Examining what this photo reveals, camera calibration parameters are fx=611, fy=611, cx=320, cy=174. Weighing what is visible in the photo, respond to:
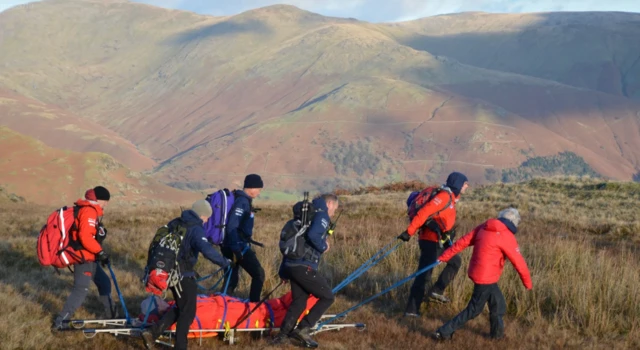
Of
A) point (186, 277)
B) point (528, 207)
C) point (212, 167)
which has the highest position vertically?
point (186, 277)

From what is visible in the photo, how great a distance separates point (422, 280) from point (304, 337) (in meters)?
2.17

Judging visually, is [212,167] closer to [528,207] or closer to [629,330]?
[528,207]

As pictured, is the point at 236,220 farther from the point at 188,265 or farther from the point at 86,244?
the point at 86,244

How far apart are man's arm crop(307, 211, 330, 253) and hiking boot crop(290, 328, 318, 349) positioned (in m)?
1.05

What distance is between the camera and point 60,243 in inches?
298

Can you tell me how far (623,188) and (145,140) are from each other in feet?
560

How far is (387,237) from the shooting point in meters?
15.5

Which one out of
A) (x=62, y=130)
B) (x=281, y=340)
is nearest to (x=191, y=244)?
(x=281, y=340)

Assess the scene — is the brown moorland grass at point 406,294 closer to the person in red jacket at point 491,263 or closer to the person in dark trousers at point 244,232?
the person in red jacket at point 491,263

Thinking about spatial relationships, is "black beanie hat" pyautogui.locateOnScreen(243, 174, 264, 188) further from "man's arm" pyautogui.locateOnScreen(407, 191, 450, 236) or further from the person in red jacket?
the person in red jacket

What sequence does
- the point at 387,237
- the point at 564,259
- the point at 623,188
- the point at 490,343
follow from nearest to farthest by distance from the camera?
the point at 490,343 → the point at 564,259 → the point at 387,237 → the point at 623,188

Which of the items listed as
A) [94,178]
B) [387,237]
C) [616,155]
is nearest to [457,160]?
[616,155]

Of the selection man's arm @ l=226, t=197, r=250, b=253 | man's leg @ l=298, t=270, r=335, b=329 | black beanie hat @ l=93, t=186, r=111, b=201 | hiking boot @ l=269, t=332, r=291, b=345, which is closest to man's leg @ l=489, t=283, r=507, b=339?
man's leg @ l=298, t=270, r=335, b=329

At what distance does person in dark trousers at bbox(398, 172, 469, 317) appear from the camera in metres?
8.16
